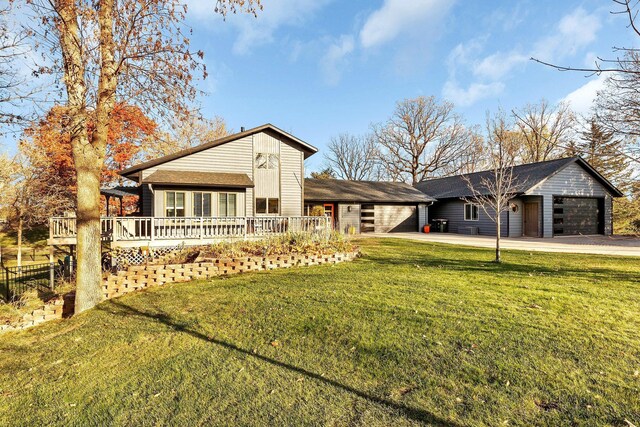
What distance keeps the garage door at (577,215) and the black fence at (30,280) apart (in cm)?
2570

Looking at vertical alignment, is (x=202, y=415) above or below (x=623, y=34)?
below

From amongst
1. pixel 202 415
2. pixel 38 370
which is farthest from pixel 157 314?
pixel 202 415

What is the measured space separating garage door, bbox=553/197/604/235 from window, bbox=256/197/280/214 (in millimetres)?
17623

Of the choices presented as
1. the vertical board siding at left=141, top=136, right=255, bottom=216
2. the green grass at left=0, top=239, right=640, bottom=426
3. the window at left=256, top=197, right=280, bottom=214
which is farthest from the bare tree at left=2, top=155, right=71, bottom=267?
the green grass at left=0, top=239, right=640, bottom=426

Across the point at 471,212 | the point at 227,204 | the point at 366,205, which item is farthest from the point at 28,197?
the point at 471,212

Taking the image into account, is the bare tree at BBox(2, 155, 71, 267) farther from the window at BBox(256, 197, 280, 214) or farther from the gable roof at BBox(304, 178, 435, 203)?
the gable roof at BBox(304, 178, 435, 203)

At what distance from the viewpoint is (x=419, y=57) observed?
889 inches

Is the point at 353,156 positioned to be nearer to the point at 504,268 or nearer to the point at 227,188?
the point at 227,188

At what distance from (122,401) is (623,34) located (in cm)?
549

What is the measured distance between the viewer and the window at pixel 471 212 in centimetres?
2259

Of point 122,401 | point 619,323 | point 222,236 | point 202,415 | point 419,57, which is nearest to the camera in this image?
point 202,415

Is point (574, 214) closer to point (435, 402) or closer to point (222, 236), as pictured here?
point (222, 236)

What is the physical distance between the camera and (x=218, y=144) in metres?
16.3

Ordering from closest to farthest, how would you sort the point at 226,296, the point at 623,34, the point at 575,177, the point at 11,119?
the point at 623,34 → the point at 11,119 → the point at 226,296 → the point at 575,177
